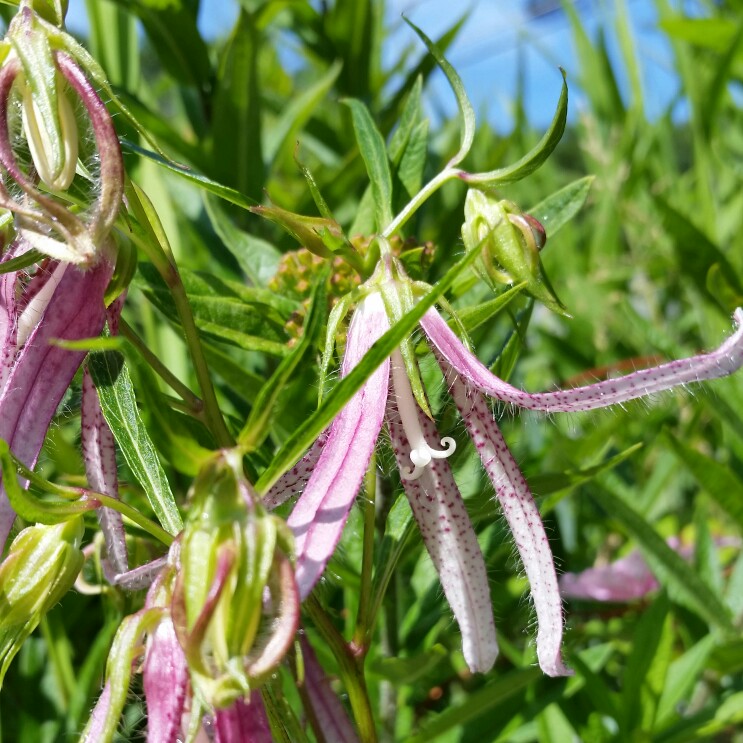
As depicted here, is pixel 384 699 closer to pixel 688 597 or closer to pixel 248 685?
pixel 688 597

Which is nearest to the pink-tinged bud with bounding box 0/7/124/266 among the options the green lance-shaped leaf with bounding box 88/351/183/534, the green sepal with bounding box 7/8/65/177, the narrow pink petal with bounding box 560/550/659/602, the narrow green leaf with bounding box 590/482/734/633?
the green sepal with bounding box 7/8/65/177

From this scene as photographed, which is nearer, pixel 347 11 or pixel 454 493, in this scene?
pixel 454 493

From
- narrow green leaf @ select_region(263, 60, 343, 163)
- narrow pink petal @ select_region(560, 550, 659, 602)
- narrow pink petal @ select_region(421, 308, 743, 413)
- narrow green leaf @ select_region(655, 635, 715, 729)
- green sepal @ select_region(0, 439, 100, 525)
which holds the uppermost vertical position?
narrow green leaf @ select_region(263, 60, 343, 163)

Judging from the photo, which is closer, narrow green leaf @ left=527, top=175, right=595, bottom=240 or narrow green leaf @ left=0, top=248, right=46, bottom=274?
narrow green leaf @ left=0, top=248, right=46, bottom=274

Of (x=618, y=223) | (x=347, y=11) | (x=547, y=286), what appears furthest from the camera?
(x=618, y=223)

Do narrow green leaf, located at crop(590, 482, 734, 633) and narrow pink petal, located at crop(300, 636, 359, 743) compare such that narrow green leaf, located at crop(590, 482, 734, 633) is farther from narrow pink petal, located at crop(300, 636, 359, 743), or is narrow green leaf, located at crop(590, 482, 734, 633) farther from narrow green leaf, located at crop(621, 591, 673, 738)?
narrow pink petal, located at crop(300, 636, 359, 743)

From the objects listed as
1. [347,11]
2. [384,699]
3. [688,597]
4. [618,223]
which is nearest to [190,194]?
[347,11]
